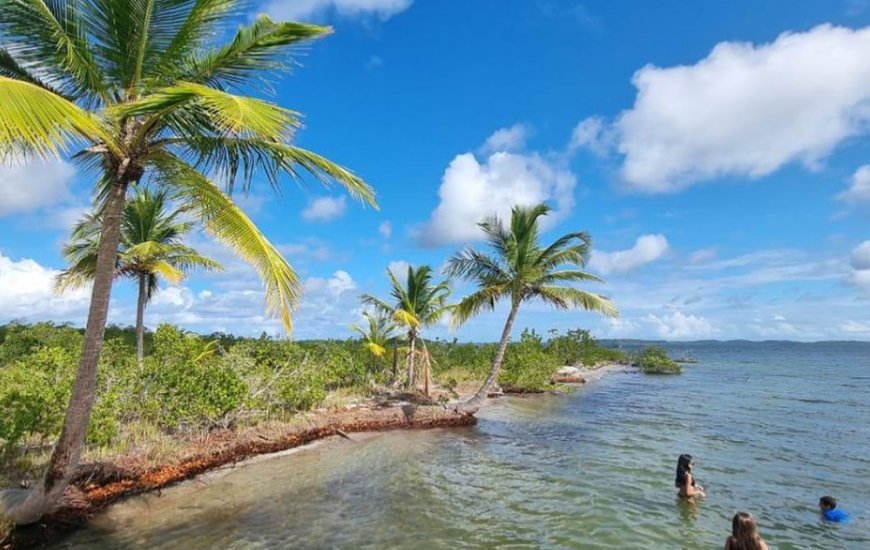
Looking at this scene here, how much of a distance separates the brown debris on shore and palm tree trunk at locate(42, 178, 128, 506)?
63 cm

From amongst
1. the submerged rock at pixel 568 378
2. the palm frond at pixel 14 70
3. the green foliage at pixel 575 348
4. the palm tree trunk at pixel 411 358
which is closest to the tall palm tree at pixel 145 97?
the palm frond at pixel 14 70

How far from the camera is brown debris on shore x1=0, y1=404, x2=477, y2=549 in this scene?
755 cm

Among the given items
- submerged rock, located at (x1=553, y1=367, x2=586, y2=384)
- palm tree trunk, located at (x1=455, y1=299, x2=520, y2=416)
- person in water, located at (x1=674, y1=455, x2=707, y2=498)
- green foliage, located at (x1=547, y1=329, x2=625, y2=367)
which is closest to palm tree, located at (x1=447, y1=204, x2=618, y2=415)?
palm tree trunk, located at (x1=455, y1=299, x2=520, y2=416)

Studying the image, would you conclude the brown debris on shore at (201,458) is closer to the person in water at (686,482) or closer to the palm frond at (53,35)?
the palm frond at (53,35)

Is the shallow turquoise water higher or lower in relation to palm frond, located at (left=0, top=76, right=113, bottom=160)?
lower

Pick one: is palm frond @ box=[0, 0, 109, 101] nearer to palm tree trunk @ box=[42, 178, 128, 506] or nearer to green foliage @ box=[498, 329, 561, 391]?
palm tree trunk @ box=[42, 178, 128, 506]

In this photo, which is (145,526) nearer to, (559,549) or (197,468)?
(197,468)

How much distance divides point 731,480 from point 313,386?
1168cm

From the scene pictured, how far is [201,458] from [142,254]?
28.6 ft

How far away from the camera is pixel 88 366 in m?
7.02

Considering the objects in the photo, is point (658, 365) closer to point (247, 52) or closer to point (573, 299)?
point (573, 299)

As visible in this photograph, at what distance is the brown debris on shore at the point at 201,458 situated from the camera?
7547 millimetres

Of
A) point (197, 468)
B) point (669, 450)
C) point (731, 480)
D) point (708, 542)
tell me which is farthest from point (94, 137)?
point (669, 450)

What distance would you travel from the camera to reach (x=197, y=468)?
10.6 metres
